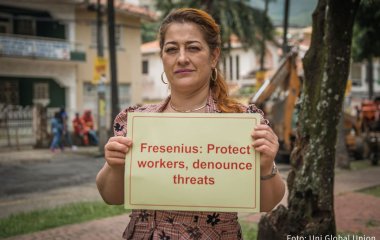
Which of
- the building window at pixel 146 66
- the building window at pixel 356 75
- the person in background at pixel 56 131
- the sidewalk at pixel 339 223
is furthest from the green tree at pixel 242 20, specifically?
the building window at pixel 356 75

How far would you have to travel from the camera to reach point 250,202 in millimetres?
2102

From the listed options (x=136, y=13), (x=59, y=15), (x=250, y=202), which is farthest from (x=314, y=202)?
(x=136, y=13)

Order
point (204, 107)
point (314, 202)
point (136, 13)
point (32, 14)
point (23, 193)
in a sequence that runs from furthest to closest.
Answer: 1. point (136, 13)
2. point (32, 14)
3. point (23, 193)
4. point (314, 202)
5. point (204, 107)

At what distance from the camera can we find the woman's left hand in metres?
2.05

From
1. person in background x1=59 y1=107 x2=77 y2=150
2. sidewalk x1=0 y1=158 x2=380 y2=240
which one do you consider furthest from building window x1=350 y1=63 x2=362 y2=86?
sidewalk x1=0 y1=158 x2=380 y2=240

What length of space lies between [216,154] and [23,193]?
813 cm

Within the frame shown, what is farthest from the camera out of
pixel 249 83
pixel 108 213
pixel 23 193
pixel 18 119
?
pixel 249 83

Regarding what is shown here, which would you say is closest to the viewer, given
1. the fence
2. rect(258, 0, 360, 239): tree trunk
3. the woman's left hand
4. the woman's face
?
the woman's left hand

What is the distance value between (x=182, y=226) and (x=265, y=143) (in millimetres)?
498

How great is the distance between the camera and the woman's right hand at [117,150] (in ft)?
6.84

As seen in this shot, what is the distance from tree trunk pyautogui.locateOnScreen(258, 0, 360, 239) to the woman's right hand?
294cm

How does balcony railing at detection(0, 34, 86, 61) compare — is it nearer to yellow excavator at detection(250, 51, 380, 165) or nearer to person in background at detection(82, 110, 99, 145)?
person in background at detection(82, 110, 99, 145)

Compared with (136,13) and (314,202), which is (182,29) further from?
(136,13)

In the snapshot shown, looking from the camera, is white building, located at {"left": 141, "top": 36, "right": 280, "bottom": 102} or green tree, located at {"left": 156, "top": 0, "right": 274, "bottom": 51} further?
white building, located at {"left": 141, "top": 36, "right": 280, "bottom": 102}
